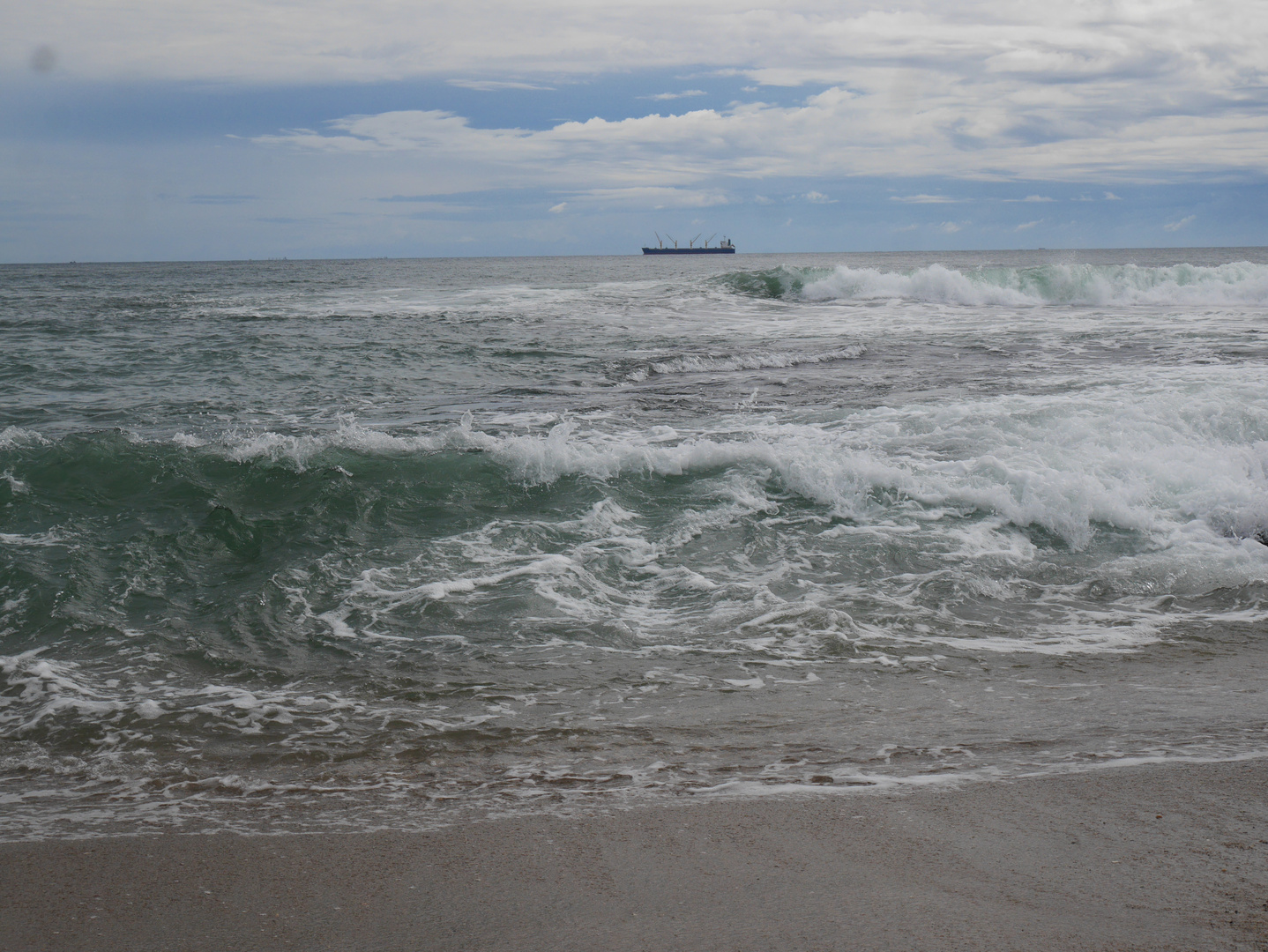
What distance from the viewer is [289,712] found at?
160 inches

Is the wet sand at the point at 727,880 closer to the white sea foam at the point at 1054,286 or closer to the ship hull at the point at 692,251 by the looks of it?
the white sea foam at the point at 1054,286

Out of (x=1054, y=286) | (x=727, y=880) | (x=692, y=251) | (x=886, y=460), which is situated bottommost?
(x=727, y=880)

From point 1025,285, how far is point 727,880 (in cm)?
3336

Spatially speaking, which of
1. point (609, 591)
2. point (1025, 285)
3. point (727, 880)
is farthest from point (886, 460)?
point (1025, 285)

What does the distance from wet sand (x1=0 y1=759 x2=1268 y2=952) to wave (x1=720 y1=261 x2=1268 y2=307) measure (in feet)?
95.1

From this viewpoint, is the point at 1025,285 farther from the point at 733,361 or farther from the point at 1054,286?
the point at 733,361

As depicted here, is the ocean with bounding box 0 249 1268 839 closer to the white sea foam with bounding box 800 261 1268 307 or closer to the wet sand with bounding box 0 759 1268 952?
the wet sand with bounding box 0 759 1268 952

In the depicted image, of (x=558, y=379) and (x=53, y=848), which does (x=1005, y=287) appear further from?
(x=53, y=848)

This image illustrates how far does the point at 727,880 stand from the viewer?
2672mm

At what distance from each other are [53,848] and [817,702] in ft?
10.1

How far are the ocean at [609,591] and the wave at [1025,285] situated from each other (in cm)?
1828

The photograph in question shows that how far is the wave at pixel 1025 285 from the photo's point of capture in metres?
29.6

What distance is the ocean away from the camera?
139 inches

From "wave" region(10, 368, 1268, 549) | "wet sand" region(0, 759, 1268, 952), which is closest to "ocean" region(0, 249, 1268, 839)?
"wave" region(10, 368, 1268, 549)
